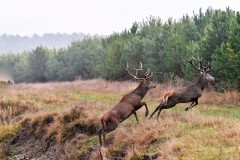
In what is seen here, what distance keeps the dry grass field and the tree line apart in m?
2.37

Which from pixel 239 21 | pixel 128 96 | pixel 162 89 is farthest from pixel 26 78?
pixel 128 96

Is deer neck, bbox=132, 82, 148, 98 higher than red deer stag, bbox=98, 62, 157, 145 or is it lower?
higher

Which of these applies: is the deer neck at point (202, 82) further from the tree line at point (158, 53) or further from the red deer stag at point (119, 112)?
the tree line at point (158, 53)

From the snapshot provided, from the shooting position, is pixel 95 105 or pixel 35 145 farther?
pixel 95 105

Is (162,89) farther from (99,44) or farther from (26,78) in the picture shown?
(26,78)

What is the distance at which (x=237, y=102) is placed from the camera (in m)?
21.3

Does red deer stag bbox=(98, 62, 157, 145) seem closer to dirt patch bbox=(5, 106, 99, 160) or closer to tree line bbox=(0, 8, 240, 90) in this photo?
dirt patch bbox=(5, 106, 99, 160)

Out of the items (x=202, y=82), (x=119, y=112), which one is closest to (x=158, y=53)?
(x=202, y=82)

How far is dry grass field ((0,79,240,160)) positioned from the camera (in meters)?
10.8

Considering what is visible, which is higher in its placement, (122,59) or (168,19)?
(168,19)

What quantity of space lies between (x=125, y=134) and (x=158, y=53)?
25.5 metres

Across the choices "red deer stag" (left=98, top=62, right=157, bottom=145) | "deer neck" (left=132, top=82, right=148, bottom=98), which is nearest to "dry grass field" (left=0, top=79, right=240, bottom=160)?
"red deer stag" (left=98, top=62, right=157, bottom=145)

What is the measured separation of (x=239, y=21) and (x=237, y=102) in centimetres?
542

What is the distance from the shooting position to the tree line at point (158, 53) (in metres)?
24.3
